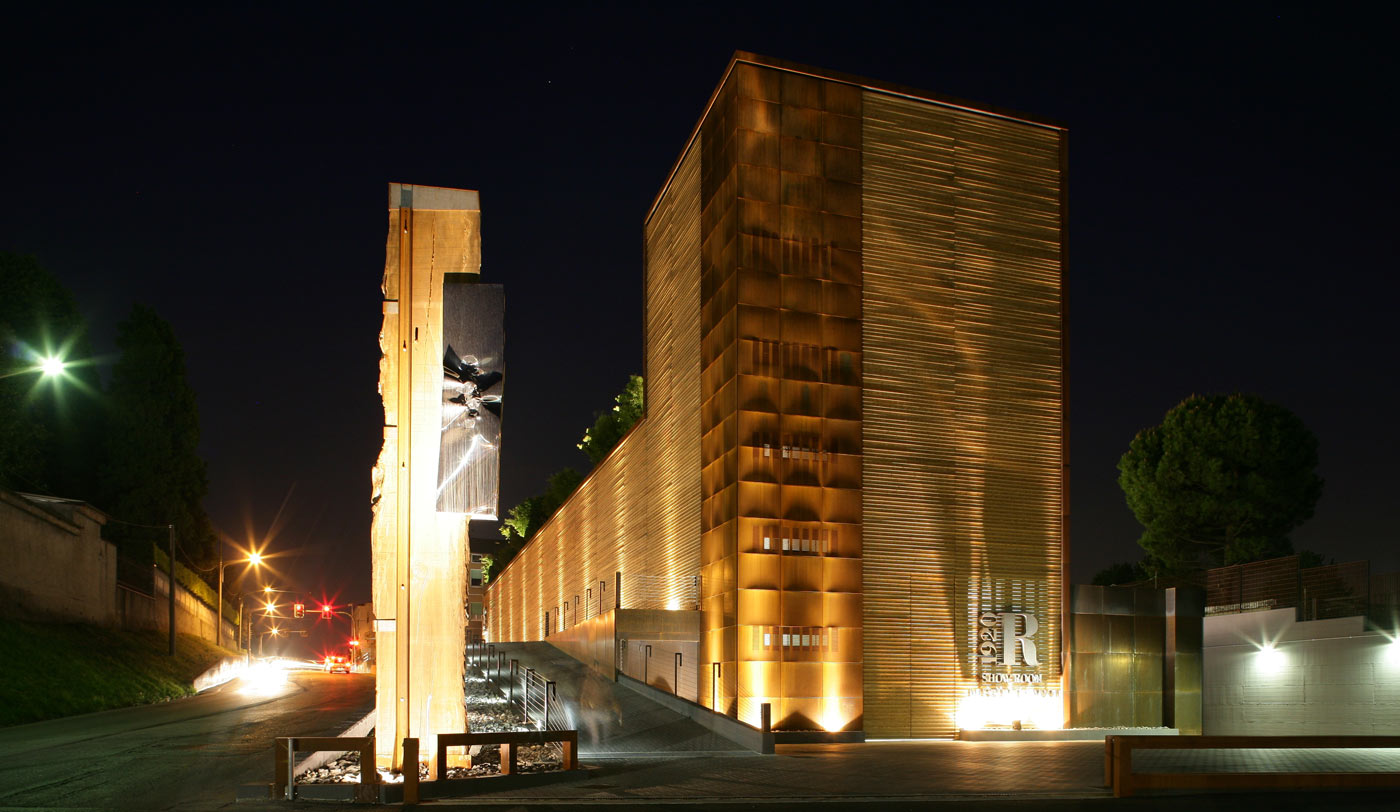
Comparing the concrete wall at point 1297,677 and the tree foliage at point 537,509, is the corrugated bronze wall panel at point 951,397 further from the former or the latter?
the tree foliage at point 537,509

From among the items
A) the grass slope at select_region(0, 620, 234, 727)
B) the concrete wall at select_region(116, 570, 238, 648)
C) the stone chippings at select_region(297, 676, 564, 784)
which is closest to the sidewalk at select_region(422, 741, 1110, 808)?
the stone chippings at select_region(297, 676, 564, 784)

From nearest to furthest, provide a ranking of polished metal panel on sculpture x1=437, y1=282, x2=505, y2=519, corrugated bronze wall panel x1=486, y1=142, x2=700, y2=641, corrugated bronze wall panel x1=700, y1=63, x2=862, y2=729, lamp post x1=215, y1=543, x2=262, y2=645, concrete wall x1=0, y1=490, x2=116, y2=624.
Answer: polished metal panel on sculpture x1=437, y1=282, x2=505, y2=519
corrugated bronze wall panel x1=700, y1=63, x2=862, y2=729
corrugated bronze wall panel x1=486, y1=142, x2=700, y2=641
concrete wall x1=0, y1=490, x2=116, y2=624
lamp post x1=215, y1=543, x2=262, y2=645

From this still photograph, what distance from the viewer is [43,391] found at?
44219 mm

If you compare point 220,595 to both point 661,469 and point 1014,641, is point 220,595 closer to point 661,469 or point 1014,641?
point 661,469

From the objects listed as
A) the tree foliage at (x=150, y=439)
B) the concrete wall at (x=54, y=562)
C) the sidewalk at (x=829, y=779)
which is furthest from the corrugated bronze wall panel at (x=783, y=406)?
the tree foliage at (x=150, y=439)

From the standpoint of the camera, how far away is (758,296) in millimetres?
25625

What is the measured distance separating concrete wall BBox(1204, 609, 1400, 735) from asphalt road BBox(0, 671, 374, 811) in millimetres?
21758

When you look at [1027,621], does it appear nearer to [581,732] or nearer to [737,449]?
[737,449]

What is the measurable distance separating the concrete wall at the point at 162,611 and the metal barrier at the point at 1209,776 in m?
34.3

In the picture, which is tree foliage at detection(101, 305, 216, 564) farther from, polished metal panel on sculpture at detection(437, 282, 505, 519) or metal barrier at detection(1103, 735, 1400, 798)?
metal barrier at detection(1103, 735, 1400, 798)

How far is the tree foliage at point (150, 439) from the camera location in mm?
45344

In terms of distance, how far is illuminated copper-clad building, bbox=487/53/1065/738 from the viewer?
25.0 meters

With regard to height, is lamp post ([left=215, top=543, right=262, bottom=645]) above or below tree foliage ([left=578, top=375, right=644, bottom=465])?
below

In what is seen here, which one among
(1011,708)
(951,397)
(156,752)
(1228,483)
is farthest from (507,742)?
(1228,483)
